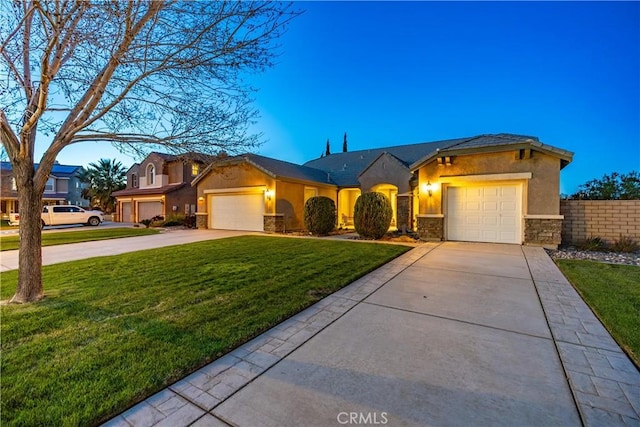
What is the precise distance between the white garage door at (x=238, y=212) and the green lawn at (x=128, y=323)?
850 centimetres

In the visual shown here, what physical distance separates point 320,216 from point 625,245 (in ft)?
34.7

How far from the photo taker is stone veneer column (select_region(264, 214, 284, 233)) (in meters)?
14.3

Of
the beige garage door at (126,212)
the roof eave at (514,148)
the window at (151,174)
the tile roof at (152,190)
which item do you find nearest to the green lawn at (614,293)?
the roof eave at (514,148)

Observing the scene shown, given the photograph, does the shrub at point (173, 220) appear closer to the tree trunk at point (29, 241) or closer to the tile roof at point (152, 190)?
the tile roof at point (152, 190)

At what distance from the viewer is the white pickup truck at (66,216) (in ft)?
60.2

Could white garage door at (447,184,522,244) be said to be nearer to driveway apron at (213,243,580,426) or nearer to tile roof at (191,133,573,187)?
tile roof at (191,133,573,187)

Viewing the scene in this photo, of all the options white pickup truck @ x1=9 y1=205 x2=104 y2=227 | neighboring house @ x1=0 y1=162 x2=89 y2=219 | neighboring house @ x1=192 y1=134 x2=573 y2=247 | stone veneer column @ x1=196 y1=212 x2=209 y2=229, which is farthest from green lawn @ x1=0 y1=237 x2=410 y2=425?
neighboring house @ x1=0 y1=162 x2=89 y2=219

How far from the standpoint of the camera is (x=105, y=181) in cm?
2908

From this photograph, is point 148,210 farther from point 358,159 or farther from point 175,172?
point 358,159

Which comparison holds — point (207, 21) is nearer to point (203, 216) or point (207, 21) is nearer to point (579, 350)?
point (579, 350)

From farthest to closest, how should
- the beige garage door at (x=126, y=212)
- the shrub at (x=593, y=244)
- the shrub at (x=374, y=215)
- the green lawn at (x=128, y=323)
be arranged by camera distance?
the beige garage door at (x=126, y=212) < the shrub at (x=374, y=215) < the shrub at (x=593, y=244) < the green lawn at (x=128, y=323)

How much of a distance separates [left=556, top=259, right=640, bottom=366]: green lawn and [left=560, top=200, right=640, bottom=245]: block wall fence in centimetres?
331

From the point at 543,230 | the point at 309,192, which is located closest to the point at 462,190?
the point at 543,230

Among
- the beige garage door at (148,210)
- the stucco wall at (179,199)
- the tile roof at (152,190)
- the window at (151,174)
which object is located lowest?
the beige garage door at (148,210)
